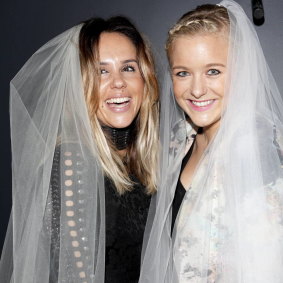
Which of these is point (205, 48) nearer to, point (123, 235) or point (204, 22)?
point (204, 22)

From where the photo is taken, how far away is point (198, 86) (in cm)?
117

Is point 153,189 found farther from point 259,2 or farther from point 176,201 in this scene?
point 259,2

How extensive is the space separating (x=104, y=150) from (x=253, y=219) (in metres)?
0.50

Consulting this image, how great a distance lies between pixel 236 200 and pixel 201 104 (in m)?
0.33

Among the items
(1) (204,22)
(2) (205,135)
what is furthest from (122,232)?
(1) (204,22)

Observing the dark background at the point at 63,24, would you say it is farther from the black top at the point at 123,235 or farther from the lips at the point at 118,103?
the black top at the point at 123,235

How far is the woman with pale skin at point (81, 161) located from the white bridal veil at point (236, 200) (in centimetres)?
13

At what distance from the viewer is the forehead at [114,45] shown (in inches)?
51.7

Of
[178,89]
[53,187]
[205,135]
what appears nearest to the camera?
[53,187]

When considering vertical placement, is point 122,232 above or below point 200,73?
below

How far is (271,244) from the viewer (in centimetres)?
96

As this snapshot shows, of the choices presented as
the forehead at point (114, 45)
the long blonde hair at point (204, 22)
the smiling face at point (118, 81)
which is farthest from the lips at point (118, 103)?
the long blonde hair at point (204, 22)

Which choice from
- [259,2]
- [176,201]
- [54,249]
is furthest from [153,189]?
[259,2]

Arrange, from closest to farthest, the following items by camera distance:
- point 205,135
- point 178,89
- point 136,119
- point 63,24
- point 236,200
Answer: point 236,200 < point 178,89 < point 205,135 < point 136,119 < point 63,24
